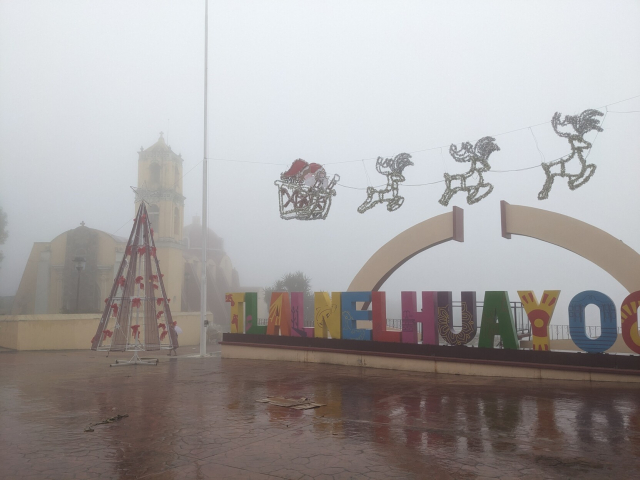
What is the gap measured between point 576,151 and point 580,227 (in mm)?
2116

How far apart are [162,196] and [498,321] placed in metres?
27.0

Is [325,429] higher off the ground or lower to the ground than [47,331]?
lower

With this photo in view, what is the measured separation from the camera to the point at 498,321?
1276cm

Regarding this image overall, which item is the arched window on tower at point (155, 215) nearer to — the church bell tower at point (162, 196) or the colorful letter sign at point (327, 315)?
the church bell tower at point (162, 196)

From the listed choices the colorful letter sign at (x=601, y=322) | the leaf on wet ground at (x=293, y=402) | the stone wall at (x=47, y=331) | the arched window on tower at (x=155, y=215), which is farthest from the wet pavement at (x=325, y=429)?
the arched window on tower at (x=155, y=215)

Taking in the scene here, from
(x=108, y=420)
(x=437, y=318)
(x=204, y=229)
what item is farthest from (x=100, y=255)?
(x=108, y=420)

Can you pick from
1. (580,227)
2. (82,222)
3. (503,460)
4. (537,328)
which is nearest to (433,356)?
(537,328)

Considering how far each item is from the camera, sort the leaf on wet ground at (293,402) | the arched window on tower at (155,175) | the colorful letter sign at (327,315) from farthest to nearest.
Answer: the arched window on tower at (155,175)
the colorful letter sign at (327,315)
the leaf on wet ground at (293,402)

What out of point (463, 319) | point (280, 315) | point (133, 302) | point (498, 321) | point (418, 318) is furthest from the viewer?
point (280, 315)

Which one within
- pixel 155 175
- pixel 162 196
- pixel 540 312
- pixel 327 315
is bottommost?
pixel 327 315

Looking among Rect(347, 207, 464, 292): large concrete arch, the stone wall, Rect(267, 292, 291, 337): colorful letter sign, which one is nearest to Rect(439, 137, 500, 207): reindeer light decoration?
Rect(347, 207, 464, 292): large concrete arch

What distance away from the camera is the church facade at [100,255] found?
105 feet

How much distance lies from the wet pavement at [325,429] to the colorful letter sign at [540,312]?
3.61 feet

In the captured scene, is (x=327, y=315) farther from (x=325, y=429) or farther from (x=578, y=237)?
(x=325, y=429)
